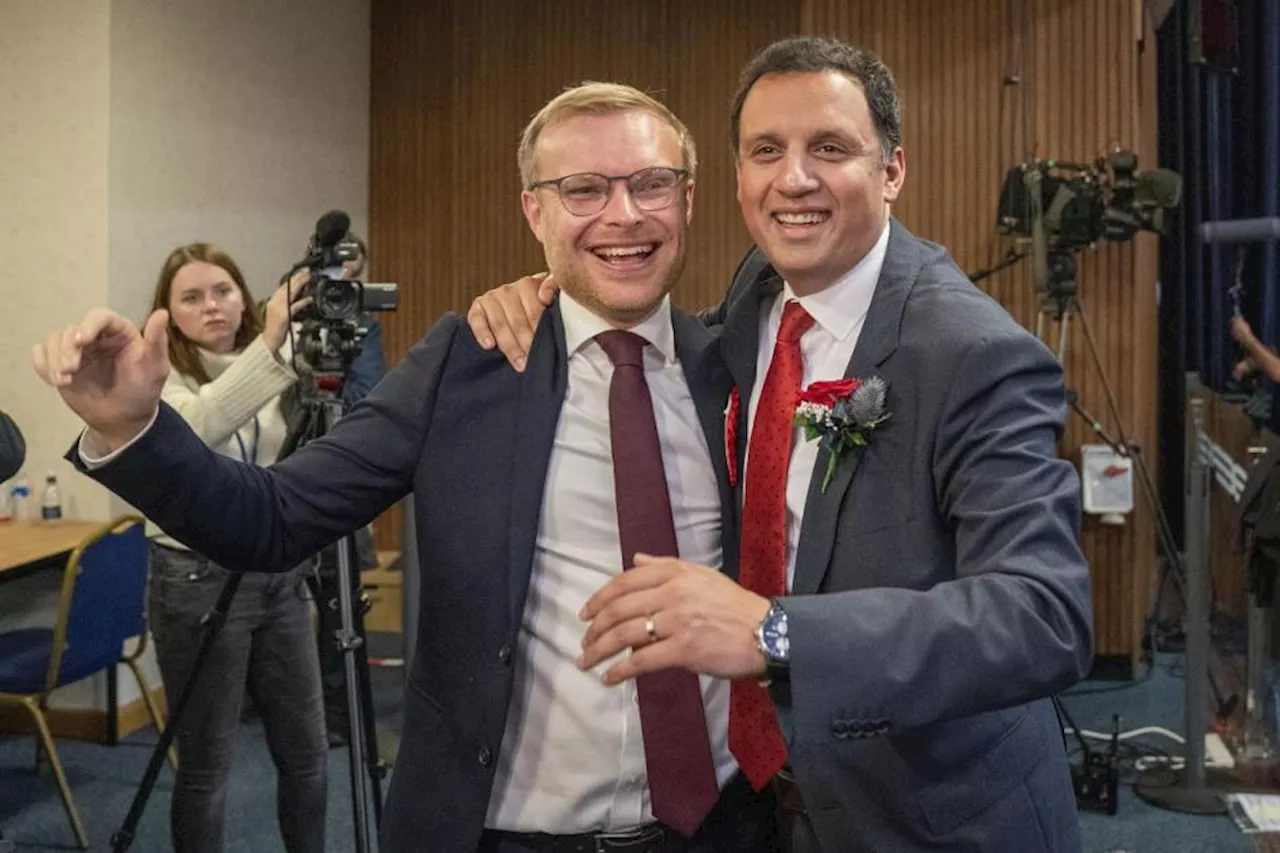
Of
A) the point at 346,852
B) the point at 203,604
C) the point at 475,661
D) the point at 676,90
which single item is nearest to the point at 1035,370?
the point at 475,661

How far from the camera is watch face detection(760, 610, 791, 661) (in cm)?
102

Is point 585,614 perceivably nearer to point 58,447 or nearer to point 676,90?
point 58,447

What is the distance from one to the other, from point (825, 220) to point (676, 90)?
4.94 metres

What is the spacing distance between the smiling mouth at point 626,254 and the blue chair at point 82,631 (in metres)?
2.53

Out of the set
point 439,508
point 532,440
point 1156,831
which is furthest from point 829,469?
point 1156,831

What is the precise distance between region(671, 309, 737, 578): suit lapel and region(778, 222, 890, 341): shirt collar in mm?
173

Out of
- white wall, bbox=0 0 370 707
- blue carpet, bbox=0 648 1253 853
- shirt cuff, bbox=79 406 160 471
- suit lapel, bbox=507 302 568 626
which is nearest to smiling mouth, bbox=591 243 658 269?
suit lapel, bbox=507 302 568 626

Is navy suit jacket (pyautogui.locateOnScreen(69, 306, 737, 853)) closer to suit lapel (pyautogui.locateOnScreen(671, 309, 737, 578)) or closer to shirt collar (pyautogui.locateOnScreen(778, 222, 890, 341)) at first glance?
suit lapel (pyautogui.locateOnScreen(671, 309, 737, 578))

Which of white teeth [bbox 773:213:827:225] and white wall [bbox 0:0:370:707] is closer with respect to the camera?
white teeth [bbox 773:213:827:225]

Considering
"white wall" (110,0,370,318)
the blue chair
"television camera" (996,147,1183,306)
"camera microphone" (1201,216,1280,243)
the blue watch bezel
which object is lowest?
the blue chair

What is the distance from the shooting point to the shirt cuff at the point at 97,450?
134cm

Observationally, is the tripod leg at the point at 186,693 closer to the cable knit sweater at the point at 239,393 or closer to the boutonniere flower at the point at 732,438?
the cable knit sweater at the point at 239,393

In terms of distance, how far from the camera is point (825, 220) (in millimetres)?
1491

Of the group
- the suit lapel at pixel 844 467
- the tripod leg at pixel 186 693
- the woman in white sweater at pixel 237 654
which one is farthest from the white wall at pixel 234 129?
the suit lapel at pixel 844 467
